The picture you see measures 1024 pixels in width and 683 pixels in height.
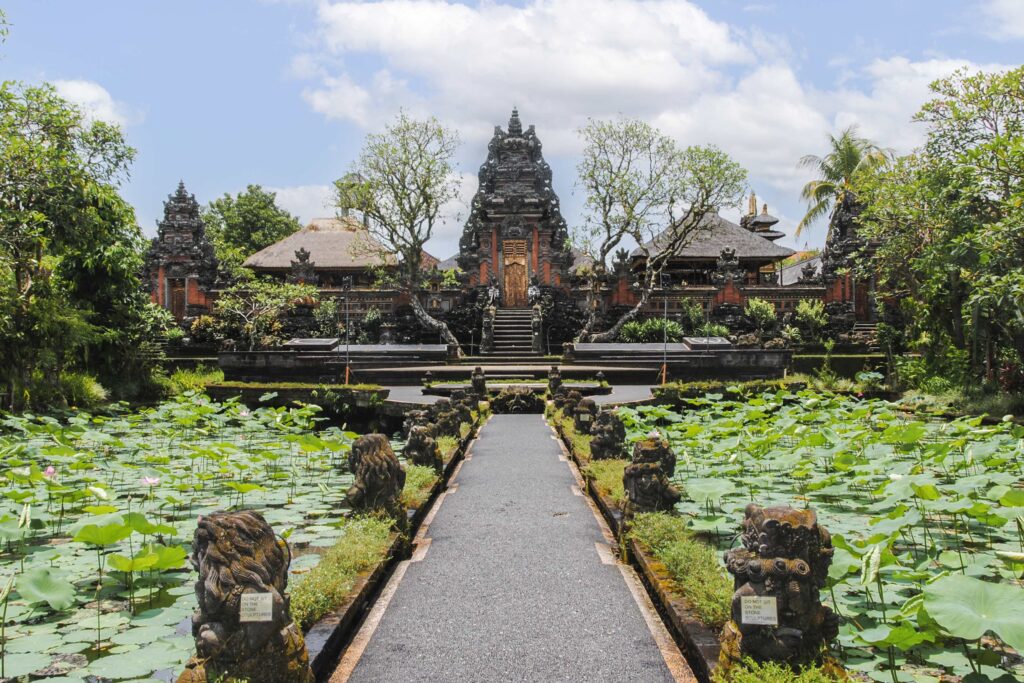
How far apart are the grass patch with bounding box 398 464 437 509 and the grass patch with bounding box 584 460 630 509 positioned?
1.49 metres

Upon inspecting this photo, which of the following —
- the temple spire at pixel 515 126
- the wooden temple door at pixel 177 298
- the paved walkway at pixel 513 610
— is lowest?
the paved walkway at pixel 513 610

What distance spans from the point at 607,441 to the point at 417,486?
2.32 meters

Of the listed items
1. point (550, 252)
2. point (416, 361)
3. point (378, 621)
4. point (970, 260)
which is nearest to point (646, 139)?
point (550, 252)

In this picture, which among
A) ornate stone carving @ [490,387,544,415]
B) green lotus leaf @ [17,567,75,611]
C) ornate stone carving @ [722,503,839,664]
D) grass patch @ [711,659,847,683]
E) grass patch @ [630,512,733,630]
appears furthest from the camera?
ornate stone carving @ [490,387,544,415]

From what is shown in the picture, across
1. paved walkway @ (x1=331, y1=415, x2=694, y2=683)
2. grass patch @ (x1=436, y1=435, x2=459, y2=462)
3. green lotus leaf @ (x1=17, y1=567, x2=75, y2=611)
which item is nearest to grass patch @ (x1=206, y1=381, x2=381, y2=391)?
grass patch @ (x1=436, y1=435, x2=459, y2=462)

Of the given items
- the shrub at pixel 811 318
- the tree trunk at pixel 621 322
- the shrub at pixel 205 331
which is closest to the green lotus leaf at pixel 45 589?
the tree trunk at pixel 621 322

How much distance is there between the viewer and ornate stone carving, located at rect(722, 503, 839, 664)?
308 cm

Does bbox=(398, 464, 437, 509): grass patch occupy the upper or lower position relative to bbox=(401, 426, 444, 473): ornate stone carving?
lower

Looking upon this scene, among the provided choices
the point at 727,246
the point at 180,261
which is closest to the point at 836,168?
the point at 727,246

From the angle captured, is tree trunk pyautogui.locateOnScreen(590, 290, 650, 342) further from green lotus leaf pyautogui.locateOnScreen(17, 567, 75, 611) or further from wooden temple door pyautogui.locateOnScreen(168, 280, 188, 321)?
green lotus leaf pyautogui.locateOnScreen(17, 567, 75, 611)

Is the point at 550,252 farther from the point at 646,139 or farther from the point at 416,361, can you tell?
the point at 416,361

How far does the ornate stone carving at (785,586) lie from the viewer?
3084mm

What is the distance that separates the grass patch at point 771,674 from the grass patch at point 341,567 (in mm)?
1850

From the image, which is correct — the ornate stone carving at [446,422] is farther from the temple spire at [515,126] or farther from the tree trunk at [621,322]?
the temple spire at [515,126]
